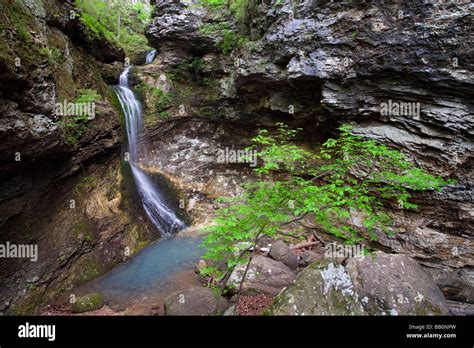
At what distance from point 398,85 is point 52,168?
11479 mm

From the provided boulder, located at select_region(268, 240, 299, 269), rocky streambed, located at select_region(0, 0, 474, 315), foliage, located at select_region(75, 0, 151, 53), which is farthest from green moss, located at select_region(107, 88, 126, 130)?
boulder, located at select_region(268, 240, 299, 269)

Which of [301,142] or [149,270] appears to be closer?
[149,270]

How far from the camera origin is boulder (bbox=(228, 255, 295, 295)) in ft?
21.3

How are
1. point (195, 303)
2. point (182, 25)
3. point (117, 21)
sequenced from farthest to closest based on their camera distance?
point (117, 21) < point (182, 25) < point (195, 303)

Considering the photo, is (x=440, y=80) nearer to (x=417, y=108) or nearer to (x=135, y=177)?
(x=417, y=108)

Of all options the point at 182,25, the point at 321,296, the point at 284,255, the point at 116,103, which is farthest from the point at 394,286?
the point at 182,25

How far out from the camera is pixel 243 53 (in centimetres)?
1199

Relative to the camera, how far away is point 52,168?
7941 millimetres

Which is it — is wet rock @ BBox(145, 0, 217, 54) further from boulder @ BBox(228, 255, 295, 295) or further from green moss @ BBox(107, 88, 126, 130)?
boulder @ BBox(228, 255, 295, 295)

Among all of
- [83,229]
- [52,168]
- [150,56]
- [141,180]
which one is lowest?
[83,229]

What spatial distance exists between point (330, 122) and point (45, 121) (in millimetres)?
9965

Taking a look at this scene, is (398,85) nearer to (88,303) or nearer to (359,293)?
(359,293)

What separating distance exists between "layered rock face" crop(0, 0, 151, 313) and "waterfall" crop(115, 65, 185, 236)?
839 millimetres
